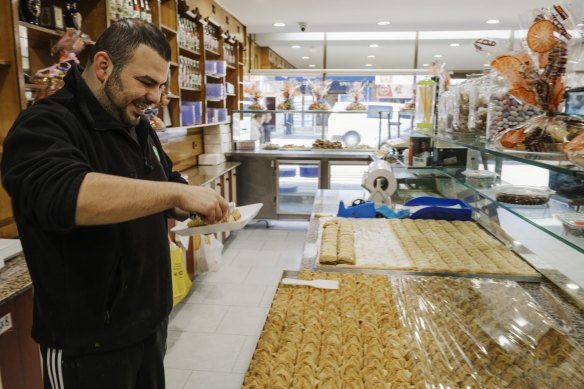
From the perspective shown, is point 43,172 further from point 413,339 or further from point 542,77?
point 542,77

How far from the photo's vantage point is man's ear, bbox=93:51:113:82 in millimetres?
1264

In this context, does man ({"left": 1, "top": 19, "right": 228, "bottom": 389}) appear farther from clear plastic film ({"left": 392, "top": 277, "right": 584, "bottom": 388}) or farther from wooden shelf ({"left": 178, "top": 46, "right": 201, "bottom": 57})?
wooden shelf ({"left": 178, "top": 46, "right": 201, "bottom": 57})

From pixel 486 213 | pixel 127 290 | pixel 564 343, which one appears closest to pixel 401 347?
pixel 564 343

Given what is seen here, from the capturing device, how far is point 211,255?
4160 mm

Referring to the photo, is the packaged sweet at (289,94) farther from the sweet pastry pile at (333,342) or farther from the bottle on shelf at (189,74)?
the sweet pastry pile at (333,342)

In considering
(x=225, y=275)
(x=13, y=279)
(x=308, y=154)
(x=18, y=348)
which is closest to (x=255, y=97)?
(x=308, y=154)

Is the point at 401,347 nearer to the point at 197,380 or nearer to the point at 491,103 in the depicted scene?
the point at 491,103

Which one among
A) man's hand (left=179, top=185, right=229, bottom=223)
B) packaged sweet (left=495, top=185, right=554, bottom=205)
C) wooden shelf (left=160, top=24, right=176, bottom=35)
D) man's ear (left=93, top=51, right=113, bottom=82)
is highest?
wooden shelf (left=160, top=24, right=176, bottom=35)

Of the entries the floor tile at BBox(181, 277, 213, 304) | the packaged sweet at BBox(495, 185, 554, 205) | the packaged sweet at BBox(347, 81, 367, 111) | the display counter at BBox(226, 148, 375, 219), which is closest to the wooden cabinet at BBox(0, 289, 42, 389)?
the floor tile at BBox(181, 277, 213, 304)

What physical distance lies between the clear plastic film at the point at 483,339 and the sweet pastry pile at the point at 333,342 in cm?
6

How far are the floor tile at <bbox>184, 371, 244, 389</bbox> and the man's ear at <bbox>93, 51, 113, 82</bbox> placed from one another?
200 cm

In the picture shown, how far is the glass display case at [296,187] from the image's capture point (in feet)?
20.6

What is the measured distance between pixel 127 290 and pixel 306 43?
6895 mm

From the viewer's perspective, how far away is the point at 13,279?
6.31ft
